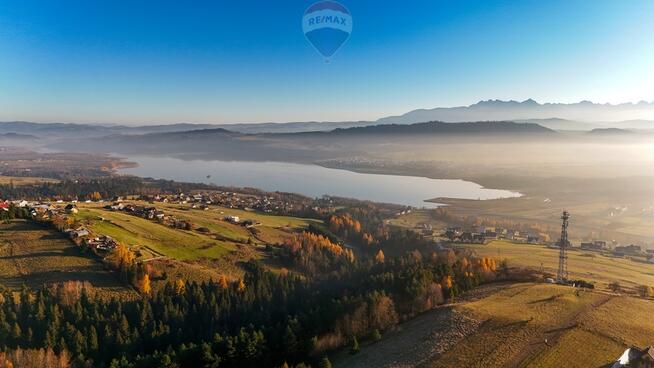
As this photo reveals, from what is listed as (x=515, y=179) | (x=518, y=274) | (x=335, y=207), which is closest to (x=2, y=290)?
(x=518, y=274)

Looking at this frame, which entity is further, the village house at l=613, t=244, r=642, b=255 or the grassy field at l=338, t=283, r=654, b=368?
the village house at l=613, t=244, r=642, b=255

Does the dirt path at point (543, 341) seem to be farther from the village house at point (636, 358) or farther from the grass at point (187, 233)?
the grass at point (187, 233)

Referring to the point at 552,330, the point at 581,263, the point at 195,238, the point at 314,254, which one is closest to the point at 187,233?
the point at 195,238

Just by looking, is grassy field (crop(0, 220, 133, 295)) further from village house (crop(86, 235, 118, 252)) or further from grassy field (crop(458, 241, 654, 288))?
grassy field (crop(458, 241, 654, 288))

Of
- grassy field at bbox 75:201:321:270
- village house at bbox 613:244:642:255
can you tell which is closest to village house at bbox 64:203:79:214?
grassy field at bbox 75:201:321:270

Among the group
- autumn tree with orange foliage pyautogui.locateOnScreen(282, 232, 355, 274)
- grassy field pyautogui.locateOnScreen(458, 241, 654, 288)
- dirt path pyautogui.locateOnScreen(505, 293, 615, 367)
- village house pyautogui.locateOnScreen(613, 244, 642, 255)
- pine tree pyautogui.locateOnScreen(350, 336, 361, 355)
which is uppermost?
dirt path pyautogui.locateOnScreen(505, 293, 615, 367)

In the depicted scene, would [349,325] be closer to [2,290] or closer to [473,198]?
[2,290]
